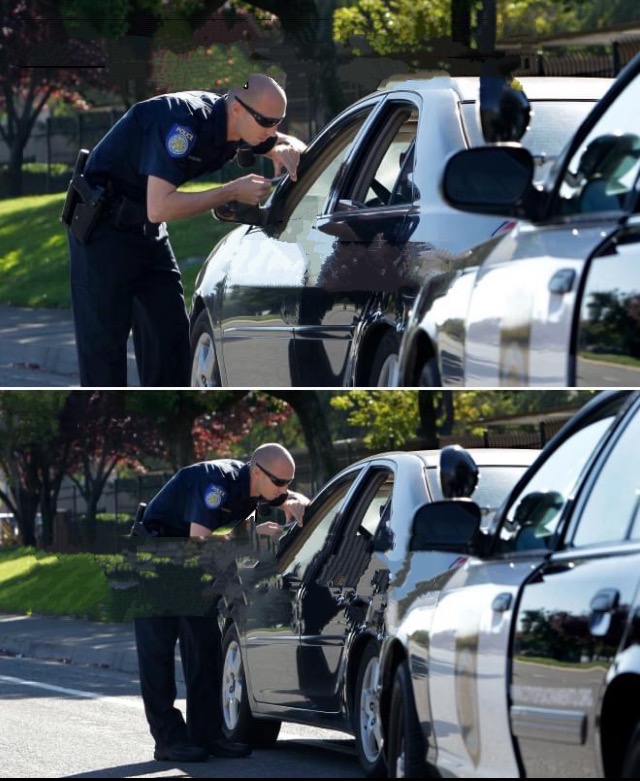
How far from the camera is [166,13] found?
5.75m

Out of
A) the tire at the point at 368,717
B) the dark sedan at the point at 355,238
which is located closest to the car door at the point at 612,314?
the dark sedan at the point at 355,238

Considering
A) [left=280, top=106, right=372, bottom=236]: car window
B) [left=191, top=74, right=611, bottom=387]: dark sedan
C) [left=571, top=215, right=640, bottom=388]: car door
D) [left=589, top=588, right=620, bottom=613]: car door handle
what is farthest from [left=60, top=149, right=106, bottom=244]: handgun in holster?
[left=589, top=588, right=620, bottom=613]: car door handle

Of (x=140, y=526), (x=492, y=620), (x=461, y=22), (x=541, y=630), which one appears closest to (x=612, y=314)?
(x=541, y=630)

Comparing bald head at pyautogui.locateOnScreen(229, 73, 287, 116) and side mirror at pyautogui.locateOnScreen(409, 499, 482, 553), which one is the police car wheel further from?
bald head at pyautogui.locateOnScreen(229, 73, 287, 116)

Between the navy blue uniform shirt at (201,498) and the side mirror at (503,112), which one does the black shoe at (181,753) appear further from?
the side mirror at (503,112)

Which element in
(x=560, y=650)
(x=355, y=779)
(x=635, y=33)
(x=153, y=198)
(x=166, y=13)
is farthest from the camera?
(x=355, y=779)

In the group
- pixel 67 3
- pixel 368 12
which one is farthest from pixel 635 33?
pixel 67 3

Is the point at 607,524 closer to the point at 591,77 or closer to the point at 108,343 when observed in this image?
the point at 591,77

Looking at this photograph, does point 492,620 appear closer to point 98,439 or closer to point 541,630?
point 541,630

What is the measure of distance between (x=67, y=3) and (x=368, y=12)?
0.85 metres

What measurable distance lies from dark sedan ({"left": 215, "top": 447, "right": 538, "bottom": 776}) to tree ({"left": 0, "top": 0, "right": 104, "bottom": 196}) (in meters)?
1.46

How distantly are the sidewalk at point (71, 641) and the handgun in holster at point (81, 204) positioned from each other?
1.16 metres

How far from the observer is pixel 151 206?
614 centimetres

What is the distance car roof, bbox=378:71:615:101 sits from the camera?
538 centimetres
